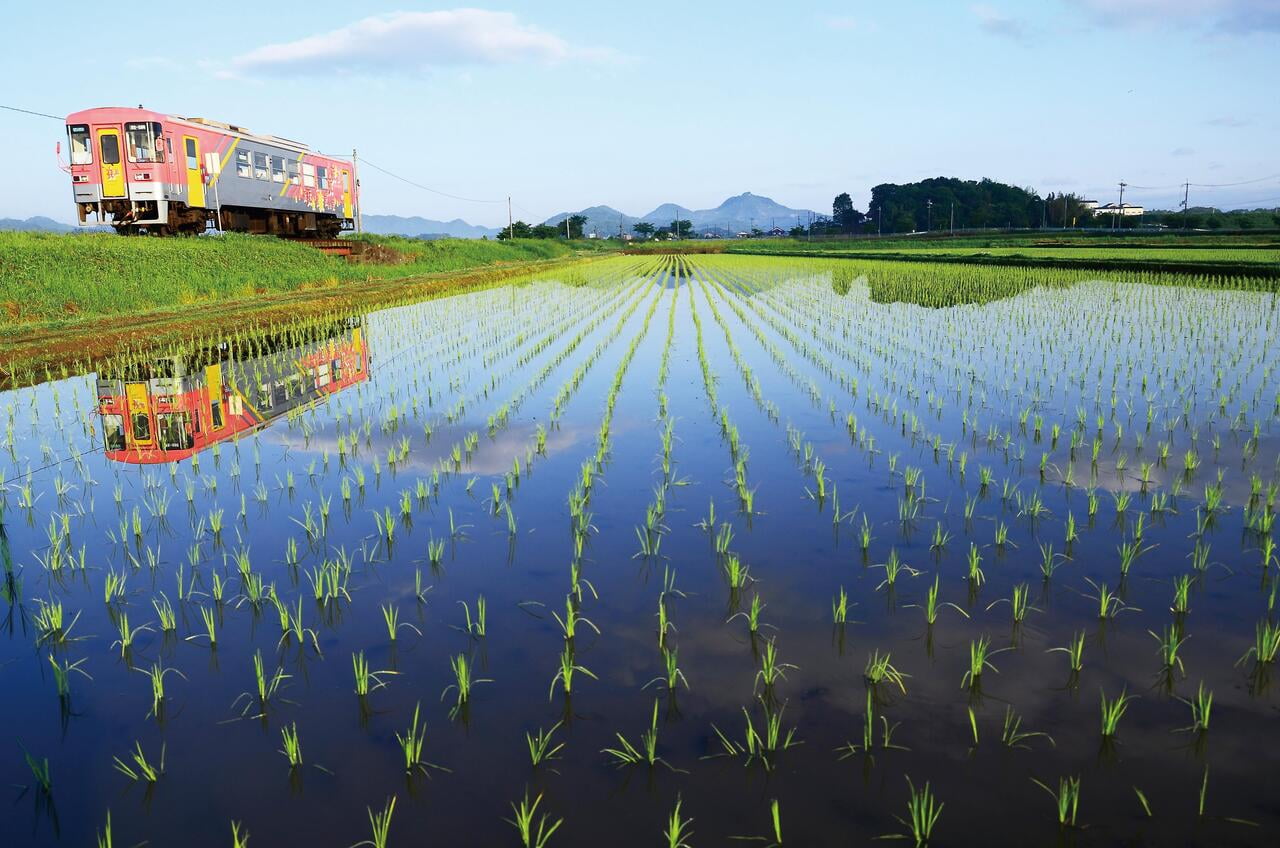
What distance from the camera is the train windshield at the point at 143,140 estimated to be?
18156mm

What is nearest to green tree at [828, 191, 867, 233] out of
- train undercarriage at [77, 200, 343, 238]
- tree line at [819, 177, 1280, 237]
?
tree line at [819, 177, 1280, 237]

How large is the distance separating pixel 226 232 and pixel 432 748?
21996 mm

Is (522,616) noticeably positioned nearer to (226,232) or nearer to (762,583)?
(762,583)

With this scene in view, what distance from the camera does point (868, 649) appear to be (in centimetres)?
329

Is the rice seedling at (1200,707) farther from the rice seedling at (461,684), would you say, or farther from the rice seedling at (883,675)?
the rice seedling at (461,684)

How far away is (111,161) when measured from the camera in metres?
18.3

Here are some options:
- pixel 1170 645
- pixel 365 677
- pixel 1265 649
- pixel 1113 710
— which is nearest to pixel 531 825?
pixel 365 677

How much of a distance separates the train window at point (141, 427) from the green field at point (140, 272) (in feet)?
24.2

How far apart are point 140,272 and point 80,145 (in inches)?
182

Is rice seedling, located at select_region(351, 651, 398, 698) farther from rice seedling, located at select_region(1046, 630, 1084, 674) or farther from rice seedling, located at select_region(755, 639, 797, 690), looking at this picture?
rice seedling, located at select_region(1046, 630, 1084, 674)

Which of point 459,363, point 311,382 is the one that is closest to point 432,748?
point 311,382

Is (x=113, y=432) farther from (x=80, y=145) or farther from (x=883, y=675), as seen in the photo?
(x=80, y=145)

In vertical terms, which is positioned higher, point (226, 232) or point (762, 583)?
point (226, 232)

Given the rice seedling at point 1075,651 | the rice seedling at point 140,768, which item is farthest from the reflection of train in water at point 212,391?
the rice seedling at point 1075,651
